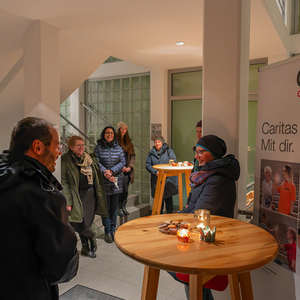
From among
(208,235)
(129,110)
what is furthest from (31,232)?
(129,110)

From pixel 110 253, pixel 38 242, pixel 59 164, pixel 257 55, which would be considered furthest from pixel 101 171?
pixel 257 55

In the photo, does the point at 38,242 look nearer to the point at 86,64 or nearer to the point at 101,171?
the point at 101,171

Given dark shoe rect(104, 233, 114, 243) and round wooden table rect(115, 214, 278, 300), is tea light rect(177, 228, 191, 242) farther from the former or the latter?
dark shoe rect(104, 233, 114, 243)

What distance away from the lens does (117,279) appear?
2951 mm

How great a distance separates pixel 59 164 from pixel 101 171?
69 centimetres

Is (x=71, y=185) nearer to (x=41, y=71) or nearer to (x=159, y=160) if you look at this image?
(x=41, y=71)

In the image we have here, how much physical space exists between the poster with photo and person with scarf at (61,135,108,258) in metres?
1.93

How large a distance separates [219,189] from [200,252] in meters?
0.66

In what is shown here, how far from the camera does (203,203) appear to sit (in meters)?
1.89

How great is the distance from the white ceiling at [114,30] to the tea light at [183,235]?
2291mm

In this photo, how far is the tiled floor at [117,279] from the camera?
269 centimetres

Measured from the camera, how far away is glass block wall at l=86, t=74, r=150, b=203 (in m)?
6.06

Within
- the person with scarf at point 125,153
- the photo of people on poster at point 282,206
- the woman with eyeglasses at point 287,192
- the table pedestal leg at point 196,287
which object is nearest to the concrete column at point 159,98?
the person with scarf at point 125,153

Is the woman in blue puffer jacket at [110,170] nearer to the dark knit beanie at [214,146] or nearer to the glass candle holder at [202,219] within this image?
the dark knit beanie at [214,146]
